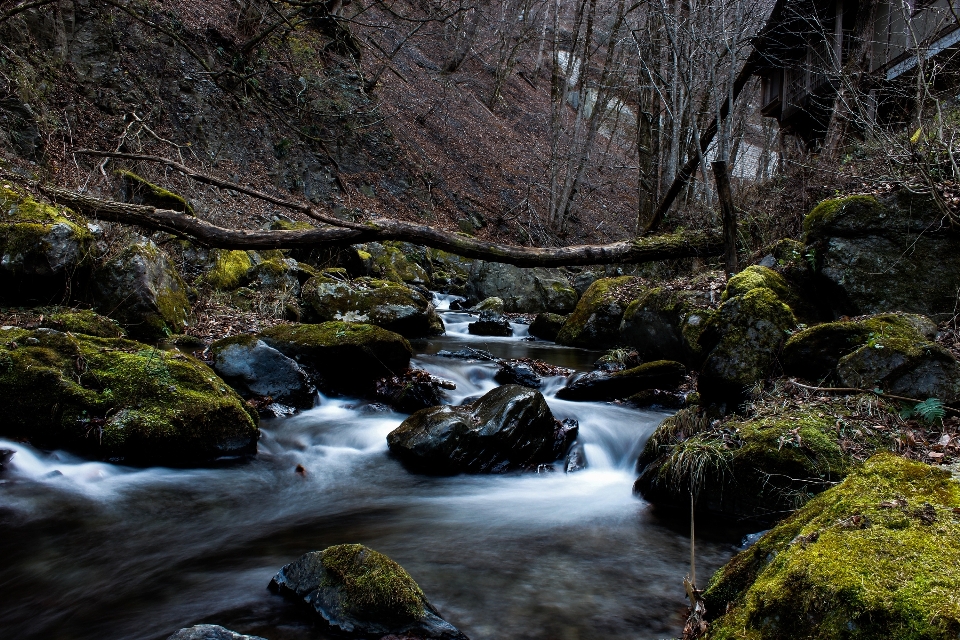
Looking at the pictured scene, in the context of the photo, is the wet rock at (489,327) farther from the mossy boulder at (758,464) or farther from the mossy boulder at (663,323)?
the mossy boulder at (758,464)

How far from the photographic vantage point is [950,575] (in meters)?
1.64

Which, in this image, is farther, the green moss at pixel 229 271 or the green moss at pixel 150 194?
the green moss at pixel 150 194

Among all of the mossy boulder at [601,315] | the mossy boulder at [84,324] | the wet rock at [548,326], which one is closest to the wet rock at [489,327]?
the wet rock at [548,326]

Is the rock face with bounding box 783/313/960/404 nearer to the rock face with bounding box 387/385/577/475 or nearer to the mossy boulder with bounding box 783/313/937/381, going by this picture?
the mossy boulder with bounding box 783/313/937/381

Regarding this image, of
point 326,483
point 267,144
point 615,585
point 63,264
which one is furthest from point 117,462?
point 267,144

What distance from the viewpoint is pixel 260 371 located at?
6.98m

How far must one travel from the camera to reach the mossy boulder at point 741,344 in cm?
555

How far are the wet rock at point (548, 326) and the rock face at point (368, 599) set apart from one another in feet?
30.6

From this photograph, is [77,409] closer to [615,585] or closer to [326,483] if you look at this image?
[326,483]

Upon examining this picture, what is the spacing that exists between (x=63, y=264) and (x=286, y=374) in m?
2.87

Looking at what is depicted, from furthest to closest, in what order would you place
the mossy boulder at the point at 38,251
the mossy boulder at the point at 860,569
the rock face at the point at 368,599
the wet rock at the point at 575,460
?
1. the mossy boulder at the point at 38,251
2. the wet rock at the point at 575,460
3. the rock face at the point at 368,599
4. the mossy boulder at the point at 860,569

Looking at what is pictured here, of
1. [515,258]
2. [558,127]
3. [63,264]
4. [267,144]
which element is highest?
[558,127]

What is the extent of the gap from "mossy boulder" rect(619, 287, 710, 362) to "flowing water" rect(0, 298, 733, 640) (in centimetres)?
213

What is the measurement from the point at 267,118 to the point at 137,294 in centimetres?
1283
